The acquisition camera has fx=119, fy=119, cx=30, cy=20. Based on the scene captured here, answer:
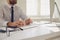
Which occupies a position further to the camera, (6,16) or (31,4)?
(31,4)

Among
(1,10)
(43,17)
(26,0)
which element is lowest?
(43,17)

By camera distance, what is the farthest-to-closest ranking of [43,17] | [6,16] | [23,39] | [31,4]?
[31,4]
[43,17]
[6,16]
[23,39]

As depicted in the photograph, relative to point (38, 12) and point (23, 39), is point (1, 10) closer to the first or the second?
point (38, 12)

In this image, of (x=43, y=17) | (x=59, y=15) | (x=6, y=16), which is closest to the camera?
(x=59, y=15)

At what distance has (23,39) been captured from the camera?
613mm

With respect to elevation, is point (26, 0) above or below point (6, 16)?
above

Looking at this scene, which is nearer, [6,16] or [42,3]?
[6,16]

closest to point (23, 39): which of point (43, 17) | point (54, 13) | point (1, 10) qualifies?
point (54, 13)

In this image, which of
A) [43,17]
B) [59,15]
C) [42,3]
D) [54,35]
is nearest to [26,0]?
[42,3]

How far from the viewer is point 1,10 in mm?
1871

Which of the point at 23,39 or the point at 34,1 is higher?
the point at 34,1

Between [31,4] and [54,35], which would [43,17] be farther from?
[54,35]

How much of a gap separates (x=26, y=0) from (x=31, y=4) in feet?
0.55

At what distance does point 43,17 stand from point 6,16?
101 centimetres
